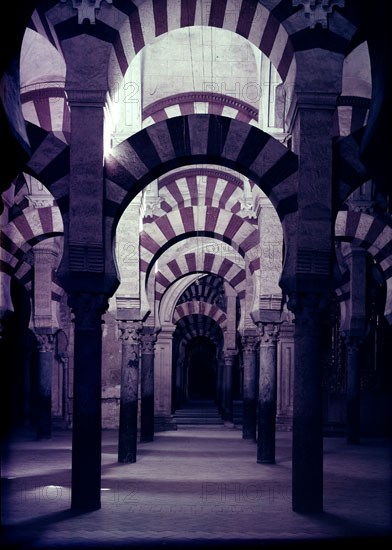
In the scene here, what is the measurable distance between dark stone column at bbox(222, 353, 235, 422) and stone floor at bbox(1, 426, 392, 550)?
931 cm

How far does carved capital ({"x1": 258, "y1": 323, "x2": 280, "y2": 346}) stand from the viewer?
10766 mm

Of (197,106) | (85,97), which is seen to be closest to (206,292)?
(197,106)

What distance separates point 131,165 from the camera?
6.97 meters

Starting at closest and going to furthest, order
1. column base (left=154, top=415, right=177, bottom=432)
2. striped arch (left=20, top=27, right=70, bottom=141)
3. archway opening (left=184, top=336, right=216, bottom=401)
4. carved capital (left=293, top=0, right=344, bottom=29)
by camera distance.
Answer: carved capital (left=293, top=0, right=344, bottom=29) < striped arch (left=20, top=27, right=70, bottom=141) < column base (left=154, top=415, right=177, bottom=432) < archway opening (left=184, top=336, right=216, bottom=401)

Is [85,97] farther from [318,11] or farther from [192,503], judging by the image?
[192,503]

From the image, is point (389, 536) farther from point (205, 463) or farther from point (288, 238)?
point (205, 463)

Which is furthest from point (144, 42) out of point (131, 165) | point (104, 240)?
point (104, 240)

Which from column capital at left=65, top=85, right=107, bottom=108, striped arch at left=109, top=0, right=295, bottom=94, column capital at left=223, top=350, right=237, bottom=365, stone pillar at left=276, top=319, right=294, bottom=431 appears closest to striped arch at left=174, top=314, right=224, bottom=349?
column capital at left=223, top=350, right=237, bottom=365

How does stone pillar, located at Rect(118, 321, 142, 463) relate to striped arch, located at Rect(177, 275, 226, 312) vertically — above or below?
below

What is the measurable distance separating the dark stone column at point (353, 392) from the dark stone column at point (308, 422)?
747cm

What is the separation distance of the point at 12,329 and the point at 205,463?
31.0 ft

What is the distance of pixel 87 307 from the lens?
22.1 feet

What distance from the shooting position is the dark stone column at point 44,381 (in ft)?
45.2

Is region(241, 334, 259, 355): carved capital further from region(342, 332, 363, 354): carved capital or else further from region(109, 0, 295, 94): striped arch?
region(109, 0, 295, 94): striped arch
